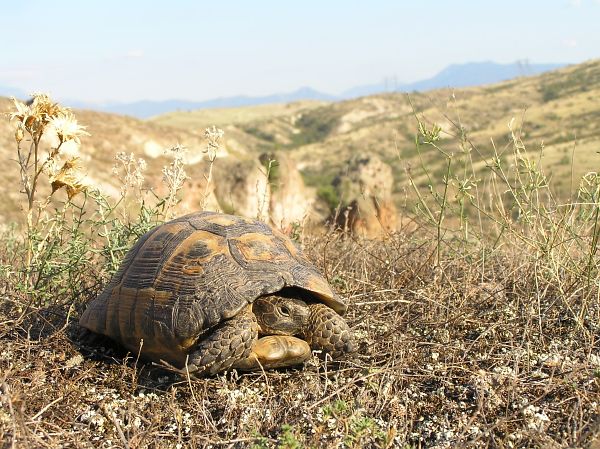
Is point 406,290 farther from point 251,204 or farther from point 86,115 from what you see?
point 86,115

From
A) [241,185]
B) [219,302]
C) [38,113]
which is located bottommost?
[241,185]

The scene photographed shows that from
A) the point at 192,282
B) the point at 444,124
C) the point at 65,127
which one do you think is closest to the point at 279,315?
the point at 192,282

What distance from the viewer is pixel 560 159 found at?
154 feet

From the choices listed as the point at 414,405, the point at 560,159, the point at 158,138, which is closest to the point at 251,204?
the point at 158,138

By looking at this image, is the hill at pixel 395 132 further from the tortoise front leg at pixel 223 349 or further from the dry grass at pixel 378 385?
the tortoise front leg at pixel 223 349

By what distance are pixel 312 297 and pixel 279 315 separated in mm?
319

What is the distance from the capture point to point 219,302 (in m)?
3.58

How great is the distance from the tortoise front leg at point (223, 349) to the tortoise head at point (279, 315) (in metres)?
0.25

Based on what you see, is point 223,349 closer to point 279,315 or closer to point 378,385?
point 279,315

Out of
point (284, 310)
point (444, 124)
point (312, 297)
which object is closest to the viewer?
point (284, 310)

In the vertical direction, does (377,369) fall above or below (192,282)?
below

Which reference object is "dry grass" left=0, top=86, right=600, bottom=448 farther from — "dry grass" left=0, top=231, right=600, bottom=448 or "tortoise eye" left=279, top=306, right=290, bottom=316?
"tortoise eye" left=279, top=306, right=290, bottom=316

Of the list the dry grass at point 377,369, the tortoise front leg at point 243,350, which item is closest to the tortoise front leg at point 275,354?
the tortoise front leg at point 243,350

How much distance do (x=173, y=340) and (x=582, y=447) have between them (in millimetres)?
2168
